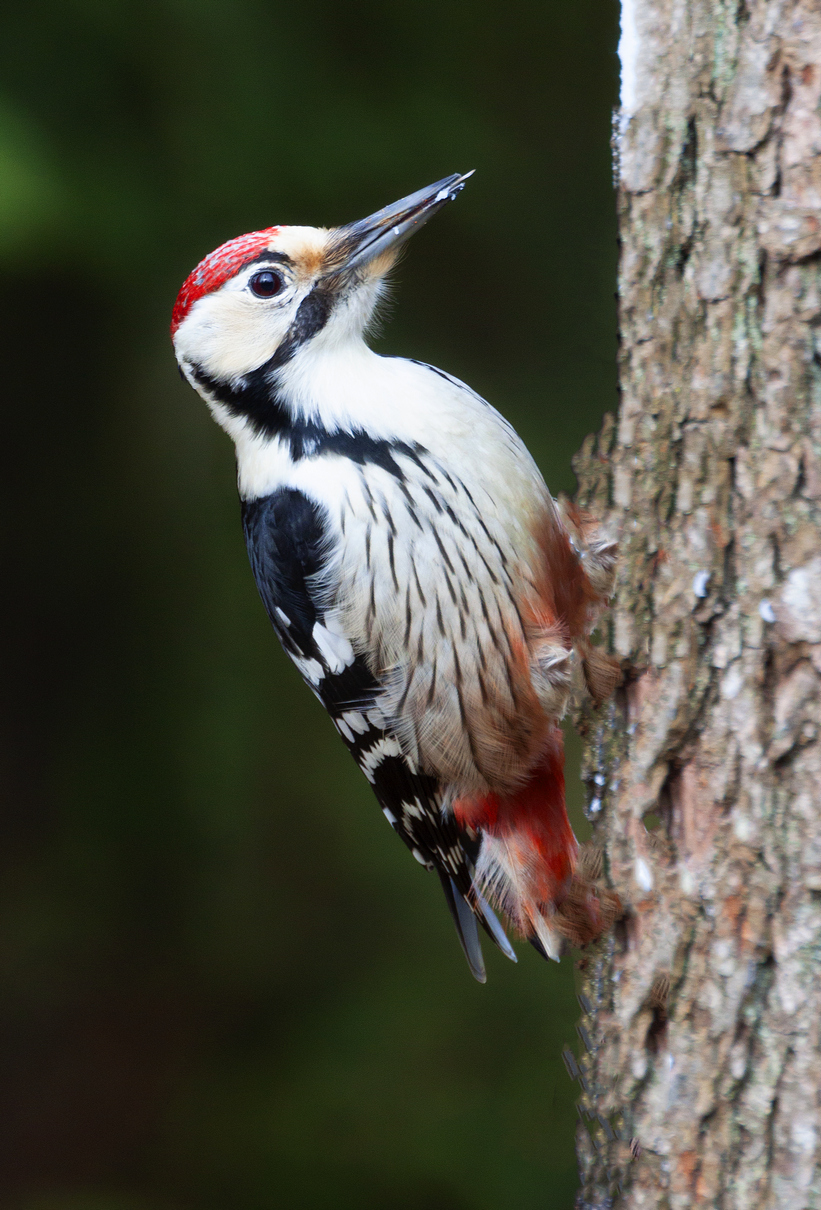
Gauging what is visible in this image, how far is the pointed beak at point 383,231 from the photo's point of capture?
188 cm

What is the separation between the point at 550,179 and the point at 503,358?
1.57ft

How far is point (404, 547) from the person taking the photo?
5.77 feet

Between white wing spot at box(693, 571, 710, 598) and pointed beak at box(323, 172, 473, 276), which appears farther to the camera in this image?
pointed beak at box(323, 172, 473, 276)

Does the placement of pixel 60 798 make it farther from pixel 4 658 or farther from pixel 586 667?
pixel 586 667

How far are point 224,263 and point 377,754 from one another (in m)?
0.98

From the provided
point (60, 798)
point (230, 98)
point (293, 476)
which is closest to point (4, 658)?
point (60, 798)

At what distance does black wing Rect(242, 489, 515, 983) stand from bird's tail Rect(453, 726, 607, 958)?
56 millimetres

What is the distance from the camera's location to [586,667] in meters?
1.37

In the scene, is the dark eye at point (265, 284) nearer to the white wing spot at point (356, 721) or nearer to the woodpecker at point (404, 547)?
the woodpecker at point (404, 547)

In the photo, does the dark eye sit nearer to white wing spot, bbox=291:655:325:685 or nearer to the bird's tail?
white wing spot, bbox=291:655:325:685

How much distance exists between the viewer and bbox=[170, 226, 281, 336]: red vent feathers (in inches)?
76.4

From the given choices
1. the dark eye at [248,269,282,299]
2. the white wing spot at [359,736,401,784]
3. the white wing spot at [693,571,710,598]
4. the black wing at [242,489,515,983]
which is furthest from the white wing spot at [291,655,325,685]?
the white wing spot at [693,571,710,598]

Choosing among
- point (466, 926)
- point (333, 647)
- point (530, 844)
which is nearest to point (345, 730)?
point (333, 647)

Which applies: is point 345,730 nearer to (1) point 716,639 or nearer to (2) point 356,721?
(2) point 356,721
